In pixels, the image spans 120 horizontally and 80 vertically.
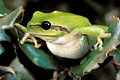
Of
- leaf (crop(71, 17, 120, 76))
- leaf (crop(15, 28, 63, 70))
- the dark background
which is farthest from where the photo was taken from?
the dark background

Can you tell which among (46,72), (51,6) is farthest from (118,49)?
(51,6)

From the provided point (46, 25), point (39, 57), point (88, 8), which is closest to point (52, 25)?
point (46, 25)

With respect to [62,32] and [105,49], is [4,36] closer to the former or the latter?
[62,32]

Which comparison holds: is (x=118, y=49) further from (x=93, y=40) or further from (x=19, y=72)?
(x=19, y=72)

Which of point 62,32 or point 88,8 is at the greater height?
point 62,32

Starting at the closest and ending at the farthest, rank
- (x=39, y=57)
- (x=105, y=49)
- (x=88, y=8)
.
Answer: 1. (x=105, y=49)
2. (x=39, y=57)
3. (x=88, y=8)

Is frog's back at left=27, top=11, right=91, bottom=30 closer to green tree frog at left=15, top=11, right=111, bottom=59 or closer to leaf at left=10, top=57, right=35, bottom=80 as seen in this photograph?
green tree frog at left=15, top=11, right=111, bottom=59

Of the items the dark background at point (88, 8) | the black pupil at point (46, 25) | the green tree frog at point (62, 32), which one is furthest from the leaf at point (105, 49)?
the dark background at point (88, 8)

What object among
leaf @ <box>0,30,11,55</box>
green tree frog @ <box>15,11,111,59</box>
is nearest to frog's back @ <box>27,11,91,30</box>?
green tree frog @ <box>15,11,111,59</box>
